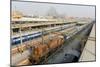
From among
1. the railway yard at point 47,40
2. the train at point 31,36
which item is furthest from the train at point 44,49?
the train at point 31,36

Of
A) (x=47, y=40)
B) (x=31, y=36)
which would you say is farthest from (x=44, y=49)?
(x=31, y=36)

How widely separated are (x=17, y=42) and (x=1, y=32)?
22 cm

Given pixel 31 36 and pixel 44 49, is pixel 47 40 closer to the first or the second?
pixel 44 49

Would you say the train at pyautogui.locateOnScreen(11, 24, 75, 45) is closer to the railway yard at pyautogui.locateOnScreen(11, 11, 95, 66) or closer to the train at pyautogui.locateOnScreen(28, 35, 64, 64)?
the railway yard at pyautogui.locateOnScreen(11, 11, 95, 66)

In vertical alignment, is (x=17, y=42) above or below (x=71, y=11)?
below

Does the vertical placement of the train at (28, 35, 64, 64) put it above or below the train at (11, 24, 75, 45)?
below

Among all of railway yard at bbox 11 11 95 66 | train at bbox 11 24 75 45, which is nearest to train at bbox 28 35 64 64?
railway yard at bbox 11 11 95 66

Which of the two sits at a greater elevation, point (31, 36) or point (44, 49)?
point (31, 36)

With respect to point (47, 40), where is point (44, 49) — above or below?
below

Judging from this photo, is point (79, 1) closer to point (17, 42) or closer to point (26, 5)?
point (26, 5)

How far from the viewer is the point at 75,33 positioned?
255 cm

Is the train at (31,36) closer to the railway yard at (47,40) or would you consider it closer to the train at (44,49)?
the railway yard at (47,40)

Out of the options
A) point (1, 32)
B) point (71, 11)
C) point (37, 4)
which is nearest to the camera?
point (1, 32)

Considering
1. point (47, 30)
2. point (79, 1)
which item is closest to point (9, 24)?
point (47, 30)
